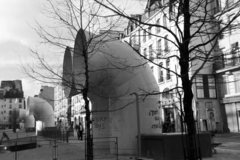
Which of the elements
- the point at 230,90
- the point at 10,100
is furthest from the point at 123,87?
the point at 10,100

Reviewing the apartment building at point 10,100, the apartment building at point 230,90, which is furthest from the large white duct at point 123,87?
the apartment building at point 10,100

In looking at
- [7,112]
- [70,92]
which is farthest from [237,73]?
[7,112]

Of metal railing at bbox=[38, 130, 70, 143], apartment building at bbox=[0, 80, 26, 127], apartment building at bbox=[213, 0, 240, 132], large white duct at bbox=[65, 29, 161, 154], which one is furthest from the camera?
apartment building at bbox=[0, 80, 26, 127]

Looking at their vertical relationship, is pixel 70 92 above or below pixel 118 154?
above

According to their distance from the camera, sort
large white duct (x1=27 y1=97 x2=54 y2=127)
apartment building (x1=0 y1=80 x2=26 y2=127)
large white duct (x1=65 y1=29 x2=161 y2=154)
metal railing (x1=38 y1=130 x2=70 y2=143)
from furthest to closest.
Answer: apartment building (x1=0 y1=80 x2=26 y2=127), large white duct (x1=27 y1=97 x2=54 y2=127), metal railing (x1=38 y1=130 x2=70 y2=143), large white duct (x1=65 y1=29 x2=161 y2=154)

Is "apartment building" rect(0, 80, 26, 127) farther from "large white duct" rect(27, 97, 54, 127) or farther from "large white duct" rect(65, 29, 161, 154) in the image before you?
"large white duct" rect(65, 29, 161, 154)

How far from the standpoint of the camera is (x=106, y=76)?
1266 centimetres

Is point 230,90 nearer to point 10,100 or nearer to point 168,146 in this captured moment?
point 168,146

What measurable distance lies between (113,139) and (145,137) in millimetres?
1931

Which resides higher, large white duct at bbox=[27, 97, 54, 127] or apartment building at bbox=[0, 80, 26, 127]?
apartment building at bbox=[0, 80, 26, 127]

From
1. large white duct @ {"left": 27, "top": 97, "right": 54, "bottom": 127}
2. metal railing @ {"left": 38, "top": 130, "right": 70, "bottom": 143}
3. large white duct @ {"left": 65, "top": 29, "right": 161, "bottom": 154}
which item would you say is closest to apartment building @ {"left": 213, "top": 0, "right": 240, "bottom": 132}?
metal railing @ {"left": 38, "top": 130, "right": 70, "bottom": 143}

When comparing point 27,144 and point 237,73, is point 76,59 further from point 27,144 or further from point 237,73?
point 237,73

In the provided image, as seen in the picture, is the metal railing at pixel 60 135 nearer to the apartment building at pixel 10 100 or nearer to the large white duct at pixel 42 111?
the large white duct at pixel 42 111

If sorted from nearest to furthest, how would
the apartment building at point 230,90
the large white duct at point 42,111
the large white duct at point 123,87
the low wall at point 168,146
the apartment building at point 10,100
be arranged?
the low wall at point 168,146
the large white duct at point 123,87
the apartment building at point 230,90
the large white duct at point 42,111
the apartment building at point 10,100
